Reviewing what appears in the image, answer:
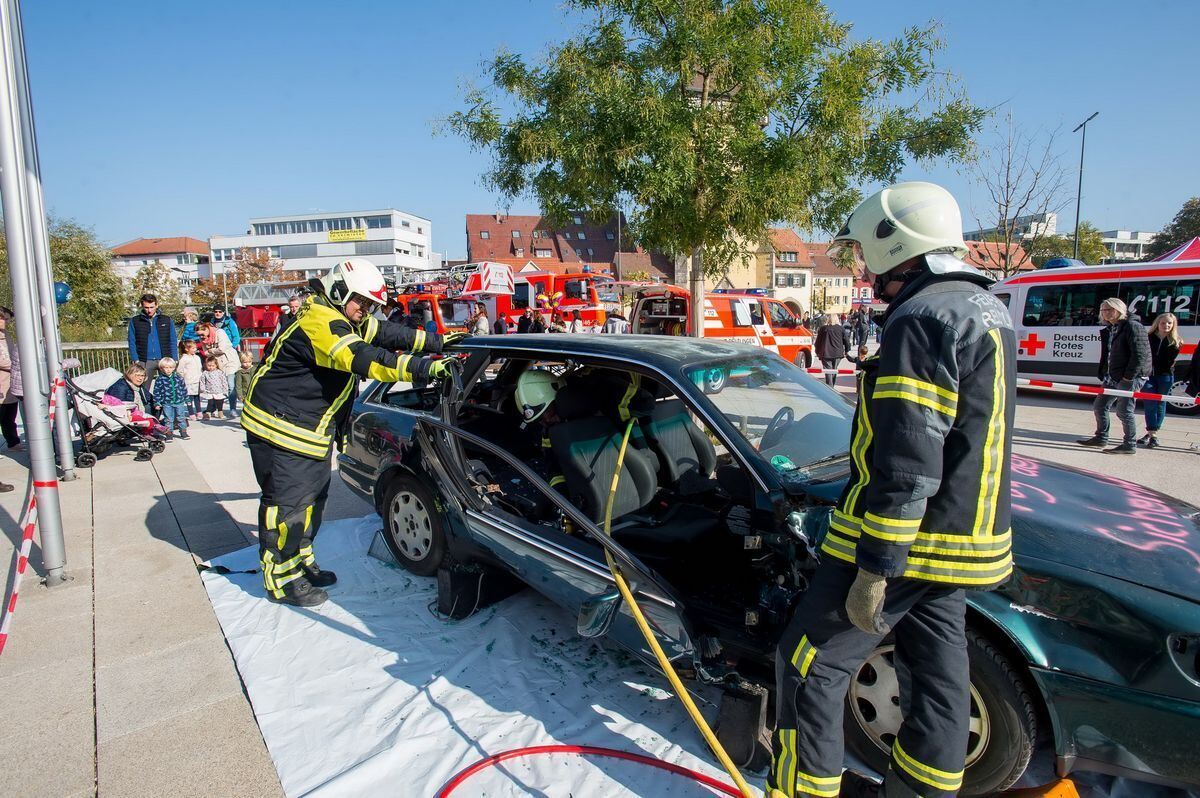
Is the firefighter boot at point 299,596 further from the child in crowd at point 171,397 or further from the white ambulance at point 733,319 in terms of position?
the white ambulance at point 733,319

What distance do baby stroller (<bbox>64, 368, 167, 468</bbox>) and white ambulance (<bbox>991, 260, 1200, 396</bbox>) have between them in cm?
1213

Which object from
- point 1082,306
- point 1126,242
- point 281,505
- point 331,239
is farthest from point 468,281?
point 1126,242

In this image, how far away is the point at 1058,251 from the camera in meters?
34.9

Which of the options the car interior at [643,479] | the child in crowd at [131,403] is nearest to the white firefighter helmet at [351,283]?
the car interior at [643,479]

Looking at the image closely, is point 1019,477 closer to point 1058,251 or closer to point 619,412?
point 619,412

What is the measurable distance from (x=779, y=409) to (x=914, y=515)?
4.88ft

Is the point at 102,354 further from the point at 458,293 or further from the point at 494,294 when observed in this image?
the point at 494,294

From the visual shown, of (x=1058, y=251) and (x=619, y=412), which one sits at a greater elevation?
(x=1058, y=251)

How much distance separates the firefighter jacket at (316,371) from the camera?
11.3 ft

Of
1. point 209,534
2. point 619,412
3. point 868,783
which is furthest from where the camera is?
point 209,534

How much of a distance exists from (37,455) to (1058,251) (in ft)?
140

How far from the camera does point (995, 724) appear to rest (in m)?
1.98

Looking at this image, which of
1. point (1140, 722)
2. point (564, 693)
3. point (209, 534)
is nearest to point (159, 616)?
point (209, 534)

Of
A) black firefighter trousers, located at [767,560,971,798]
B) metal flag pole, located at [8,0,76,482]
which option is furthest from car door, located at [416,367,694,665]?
metal flag pole, located at [8,0,76,482]
